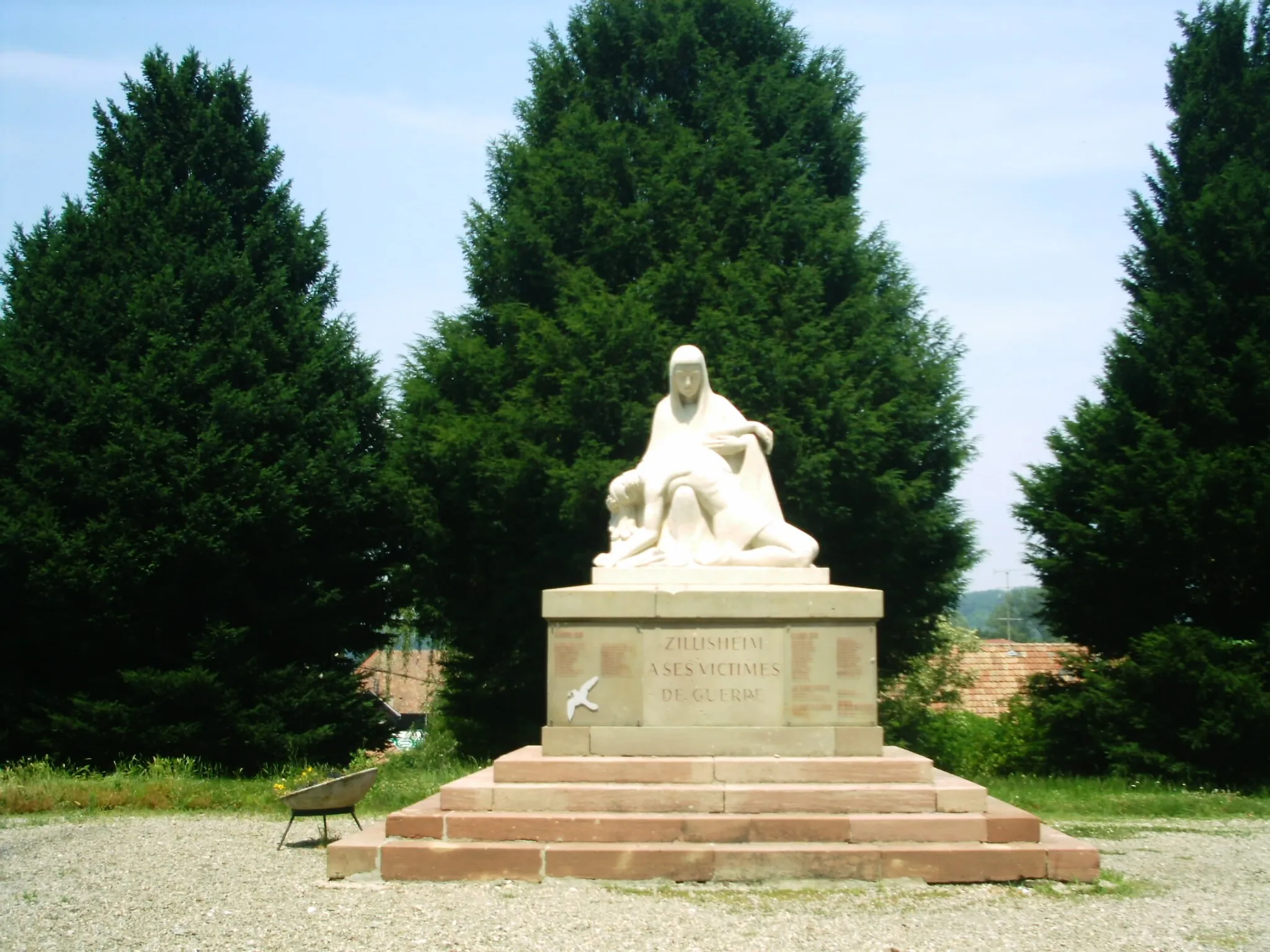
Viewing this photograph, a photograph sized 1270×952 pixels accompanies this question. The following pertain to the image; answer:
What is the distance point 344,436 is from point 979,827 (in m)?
10.5

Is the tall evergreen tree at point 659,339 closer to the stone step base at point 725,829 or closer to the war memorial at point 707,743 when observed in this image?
Result: the war memorial at point 707,743

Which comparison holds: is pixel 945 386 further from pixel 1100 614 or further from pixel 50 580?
pixel 50 580

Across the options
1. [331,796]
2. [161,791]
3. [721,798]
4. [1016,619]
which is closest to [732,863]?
[721,798]

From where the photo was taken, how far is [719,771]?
8.98 m

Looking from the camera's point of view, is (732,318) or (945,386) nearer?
(732,318)

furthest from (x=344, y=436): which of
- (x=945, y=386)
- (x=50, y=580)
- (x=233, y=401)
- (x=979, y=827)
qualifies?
(x=979, y=827)

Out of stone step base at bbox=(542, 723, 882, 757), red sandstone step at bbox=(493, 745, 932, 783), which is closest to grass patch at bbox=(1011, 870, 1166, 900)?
red sandstone step at bbox=(493, 745, 932, 783)

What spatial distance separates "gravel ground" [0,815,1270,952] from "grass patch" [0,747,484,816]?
2378 mm

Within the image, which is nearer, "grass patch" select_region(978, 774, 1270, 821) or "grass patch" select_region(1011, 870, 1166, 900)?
"grass patch" select_region(1011, 870, 1166, 900)

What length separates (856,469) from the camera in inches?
613

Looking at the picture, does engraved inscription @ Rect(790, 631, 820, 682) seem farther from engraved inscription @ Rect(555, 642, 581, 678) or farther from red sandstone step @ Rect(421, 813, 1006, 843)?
engraved inscription @ Rect(555, 642, 581, 678)

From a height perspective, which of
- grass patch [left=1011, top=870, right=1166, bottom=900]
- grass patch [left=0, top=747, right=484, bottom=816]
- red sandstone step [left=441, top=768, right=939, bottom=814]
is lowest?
grass patch [left=0, top=747, right=484, bottom=816]

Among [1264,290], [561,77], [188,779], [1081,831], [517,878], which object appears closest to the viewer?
[517,878]

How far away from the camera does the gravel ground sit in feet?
22.1
